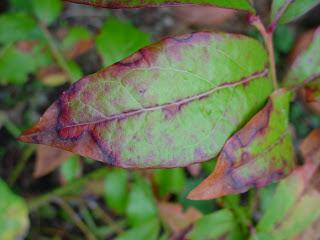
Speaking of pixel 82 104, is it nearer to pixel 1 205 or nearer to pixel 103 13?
pixel 1 205

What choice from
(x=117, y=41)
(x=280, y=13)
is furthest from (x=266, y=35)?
(x=117, y=41)

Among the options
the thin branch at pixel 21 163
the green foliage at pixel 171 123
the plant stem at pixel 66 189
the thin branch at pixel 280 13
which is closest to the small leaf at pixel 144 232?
the green foliage at pixel 171 123

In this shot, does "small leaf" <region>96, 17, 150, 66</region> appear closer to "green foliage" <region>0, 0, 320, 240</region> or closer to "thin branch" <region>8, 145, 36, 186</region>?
"green foliage" <region>0, 0, 320, 240</region>

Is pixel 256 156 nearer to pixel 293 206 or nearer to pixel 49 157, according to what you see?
pixel 293 206

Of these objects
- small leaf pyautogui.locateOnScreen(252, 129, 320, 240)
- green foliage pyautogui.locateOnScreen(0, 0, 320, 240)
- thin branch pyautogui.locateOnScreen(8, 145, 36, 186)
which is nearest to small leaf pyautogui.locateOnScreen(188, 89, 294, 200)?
green foliage pyautogui.locateOnScreen(0, 0, 320, 240)

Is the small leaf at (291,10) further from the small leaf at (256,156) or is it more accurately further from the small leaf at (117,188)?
the small leaf at (117,188)

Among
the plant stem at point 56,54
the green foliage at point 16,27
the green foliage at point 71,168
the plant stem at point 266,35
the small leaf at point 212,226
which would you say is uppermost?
the green foliage at point 16,27
